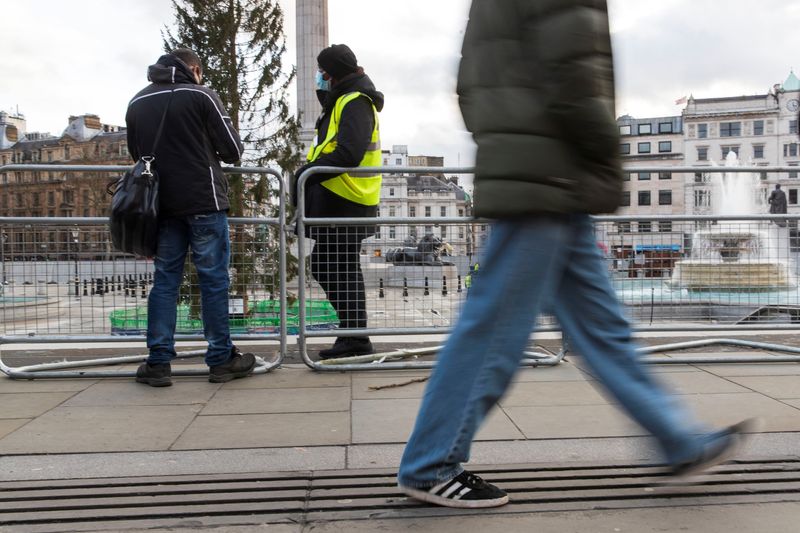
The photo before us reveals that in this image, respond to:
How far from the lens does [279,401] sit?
4180mm

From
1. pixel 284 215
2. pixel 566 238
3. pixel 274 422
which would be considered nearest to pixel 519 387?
pixel 274 422

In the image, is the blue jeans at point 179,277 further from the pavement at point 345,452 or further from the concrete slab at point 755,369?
the concrete slab at point 755,369

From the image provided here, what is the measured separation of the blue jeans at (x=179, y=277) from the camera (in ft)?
14.7

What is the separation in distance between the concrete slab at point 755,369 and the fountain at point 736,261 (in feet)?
1.95

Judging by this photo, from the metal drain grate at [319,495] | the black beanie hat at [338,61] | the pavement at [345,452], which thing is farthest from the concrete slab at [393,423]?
the black beanie hat at [338,61]

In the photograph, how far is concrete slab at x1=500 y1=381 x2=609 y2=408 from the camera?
411 centimetres

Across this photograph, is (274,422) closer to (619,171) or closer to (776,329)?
(619,171)

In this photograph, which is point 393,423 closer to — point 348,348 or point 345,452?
point 345,452

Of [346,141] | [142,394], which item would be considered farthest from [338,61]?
[142,394]

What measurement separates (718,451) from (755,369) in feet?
10.3

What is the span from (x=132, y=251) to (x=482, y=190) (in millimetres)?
2776

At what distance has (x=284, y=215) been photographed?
5.11 metres

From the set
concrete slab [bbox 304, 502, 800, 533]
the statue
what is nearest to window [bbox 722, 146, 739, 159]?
the statue

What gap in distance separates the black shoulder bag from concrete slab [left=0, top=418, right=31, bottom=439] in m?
1.12
